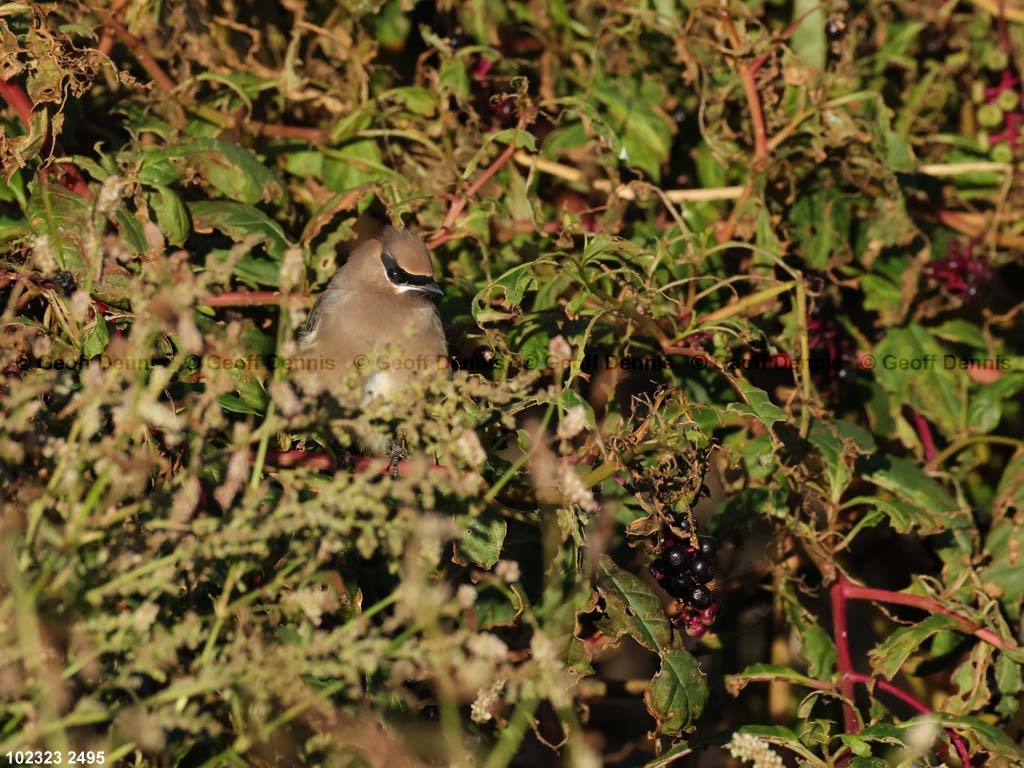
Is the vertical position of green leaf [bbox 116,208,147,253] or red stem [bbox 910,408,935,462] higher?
green leaf [bbox 116,208,147,253]

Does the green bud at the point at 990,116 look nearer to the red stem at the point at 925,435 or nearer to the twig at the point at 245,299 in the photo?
the red stem at the point at 925,435

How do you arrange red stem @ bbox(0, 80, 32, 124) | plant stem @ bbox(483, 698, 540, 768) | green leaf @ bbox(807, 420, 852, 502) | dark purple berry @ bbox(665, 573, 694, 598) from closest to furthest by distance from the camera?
plant stem @ bbox(483, 698, 540, 768) < dark purple berry @ bbox(665, 573, 694, 598) < red stem @ bbox(0, 80, 32, 124) < green leaf @ bbox(807, 420, 852, 502)

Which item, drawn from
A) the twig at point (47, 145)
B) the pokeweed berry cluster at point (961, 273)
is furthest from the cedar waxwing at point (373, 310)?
the pokeweed berry cluster at point (961, 273)

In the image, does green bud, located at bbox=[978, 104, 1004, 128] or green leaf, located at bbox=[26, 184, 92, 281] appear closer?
green leaf, located at bbox=[26, 184, 92, 281]

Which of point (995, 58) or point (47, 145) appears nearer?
point (47, 145)

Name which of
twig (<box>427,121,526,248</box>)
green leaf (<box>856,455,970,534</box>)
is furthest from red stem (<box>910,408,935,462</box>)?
twig (<box>427,121,526,248</box>)

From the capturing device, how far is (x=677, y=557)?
3682 mm

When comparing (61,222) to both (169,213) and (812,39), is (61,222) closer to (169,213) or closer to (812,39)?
(169,213)

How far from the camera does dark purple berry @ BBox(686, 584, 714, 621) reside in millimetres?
3740

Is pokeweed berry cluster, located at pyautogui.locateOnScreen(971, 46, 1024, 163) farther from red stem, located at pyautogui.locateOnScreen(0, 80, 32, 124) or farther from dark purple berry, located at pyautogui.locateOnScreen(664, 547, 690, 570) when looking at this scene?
red stem, located at pyautogui.locateOnScreen(0, 80, 32, 124)

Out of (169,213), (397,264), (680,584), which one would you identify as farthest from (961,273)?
(169,213)

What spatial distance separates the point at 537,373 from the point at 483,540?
90 centimetres

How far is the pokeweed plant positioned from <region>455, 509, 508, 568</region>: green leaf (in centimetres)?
1

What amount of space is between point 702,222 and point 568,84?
0.82 metres
